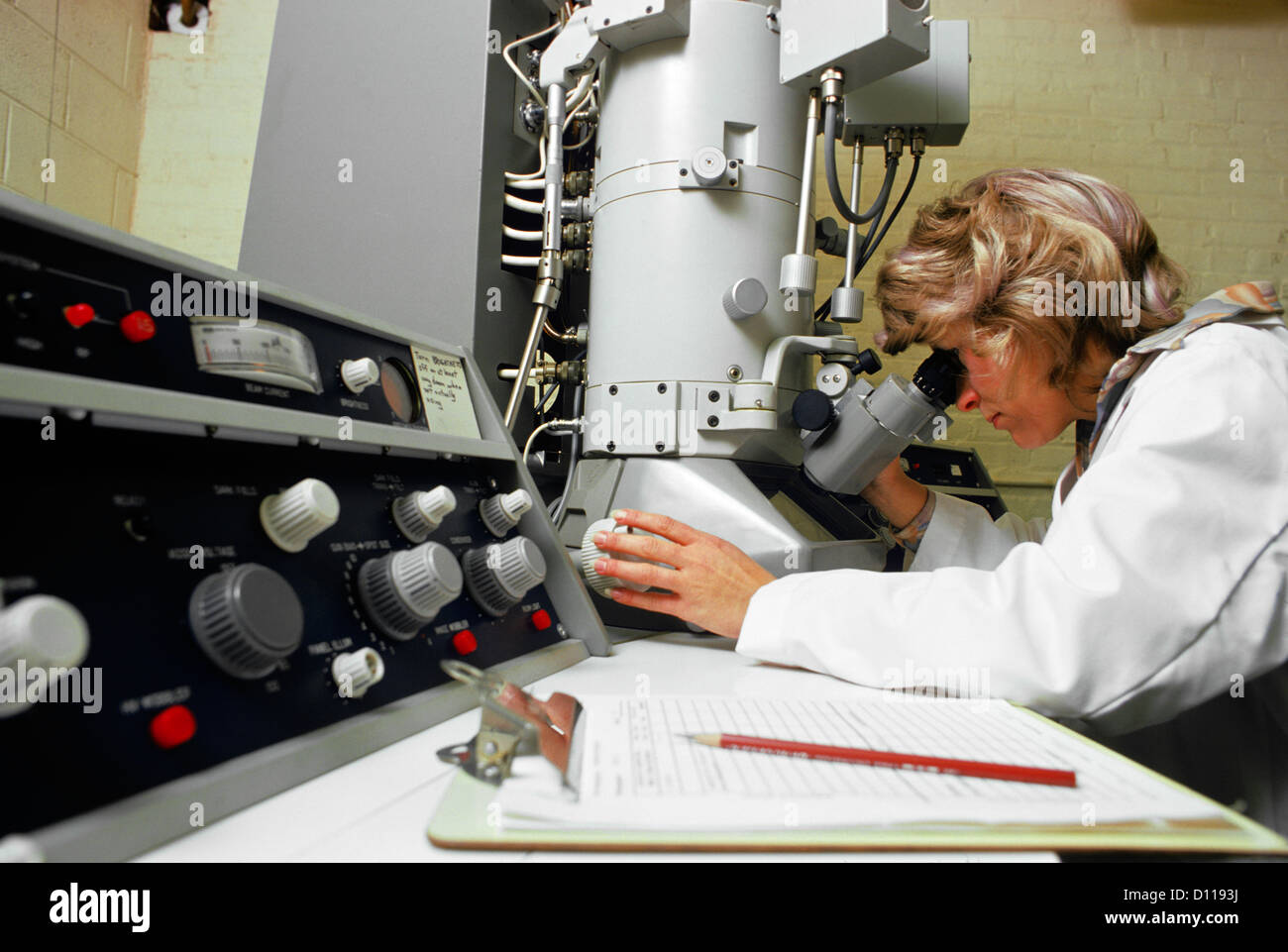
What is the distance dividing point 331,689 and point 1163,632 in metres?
0.60

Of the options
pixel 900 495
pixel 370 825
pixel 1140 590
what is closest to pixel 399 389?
pixel 370 825

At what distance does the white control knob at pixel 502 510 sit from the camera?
27.0 inches

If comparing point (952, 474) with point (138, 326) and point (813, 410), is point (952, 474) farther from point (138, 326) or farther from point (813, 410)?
point (138, 326)

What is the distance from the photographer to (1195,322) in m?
0.71

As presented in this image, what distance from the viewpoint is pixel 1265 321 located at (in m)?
0.73

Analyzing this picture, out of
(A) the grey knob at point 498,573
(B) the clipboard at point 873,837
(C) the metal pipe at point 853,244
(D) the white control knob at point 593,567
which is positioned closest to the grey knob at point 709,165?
(C) the metal pipe at point 853,244

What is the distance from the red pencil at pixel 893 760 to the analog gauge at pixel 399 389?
14.9 inches

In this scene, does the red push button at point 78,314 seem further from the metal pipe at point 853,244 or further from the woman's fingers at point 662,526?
the metal pipe at point 853,244

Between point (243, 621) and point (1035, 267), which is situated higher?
point (1035, 267)

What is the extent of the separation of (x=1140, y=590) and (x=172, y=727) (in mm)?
641

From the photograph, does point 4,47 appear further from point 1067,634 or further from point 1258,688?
point 1258,688

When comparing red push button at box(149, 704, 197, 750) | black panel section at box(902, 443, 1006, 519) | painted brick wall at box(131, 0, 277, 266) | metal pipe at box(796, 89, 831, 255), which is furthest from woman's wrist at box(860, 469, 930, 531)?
painted brick wall at box(131, 0, 277, 266)
